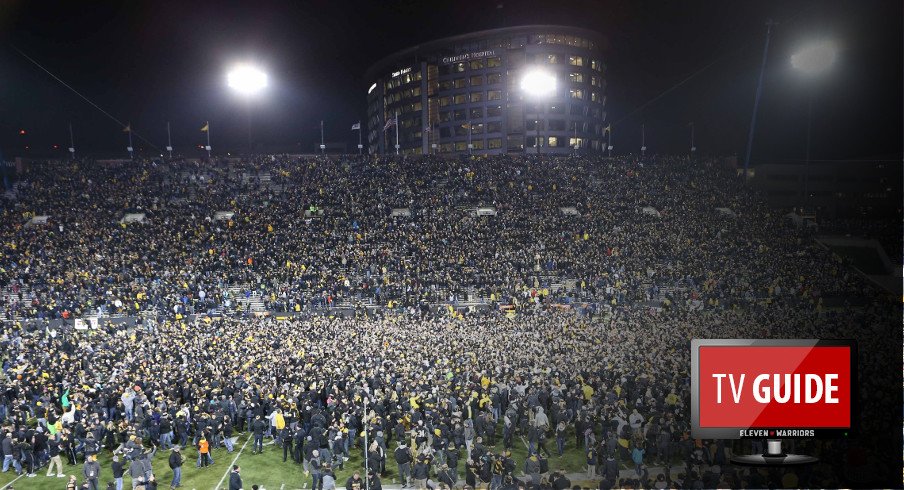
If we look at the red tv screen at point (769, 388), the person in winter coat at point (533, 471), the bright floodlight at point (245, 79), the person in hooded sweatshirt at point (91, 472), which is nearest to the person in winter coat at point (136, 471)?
the person in hooded sweatshirt at point (91, 472)

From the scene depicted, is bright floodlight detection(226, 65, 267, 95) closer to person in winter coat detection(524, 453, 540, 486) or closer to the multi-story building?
person in winter coat detection(524, 453, 540, 486)

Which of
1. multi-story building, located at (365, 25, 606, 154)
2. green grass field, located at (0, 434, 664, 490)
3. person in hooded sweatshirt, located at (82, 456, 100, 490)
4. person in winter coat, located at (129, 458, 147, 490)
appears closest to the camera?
person in winter coat, located at (129, 458, 147, 490)

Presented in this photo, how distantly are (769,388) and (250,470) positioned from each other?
1268 cm

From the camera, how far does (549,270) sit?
3850 centimetres

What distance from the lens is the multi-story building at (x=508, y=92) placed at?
312 ft

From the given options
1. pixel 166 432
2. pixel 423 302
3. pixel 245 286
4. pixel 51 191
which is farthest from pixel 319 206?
pixel 166 432

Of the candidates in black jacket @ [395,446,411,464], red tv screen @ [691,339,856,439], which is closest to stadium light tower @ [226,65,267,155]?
black jacket @ [395,446,411,464]

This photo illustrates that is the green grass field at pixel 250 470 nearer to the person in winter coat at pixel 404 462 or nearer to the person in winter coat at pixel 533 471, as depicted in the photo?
the person in winter coat at pixel 404 462

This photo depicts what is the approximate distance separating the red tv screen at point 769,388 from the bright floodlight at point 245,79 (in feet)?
154

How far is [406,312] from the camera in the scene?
3275 cm

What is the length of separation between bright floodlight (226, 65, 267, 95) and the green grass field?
124ft

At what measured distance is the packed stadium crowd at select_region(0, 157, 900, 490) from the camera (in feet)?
52.3

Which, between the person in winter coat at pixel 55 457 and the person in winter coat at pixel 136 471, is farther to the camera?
the person in winter coat at pixel 55 457

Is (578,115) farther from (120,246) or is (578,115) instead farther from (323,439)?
(323,439)
